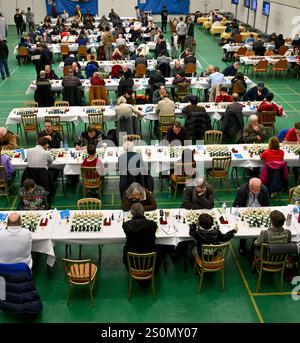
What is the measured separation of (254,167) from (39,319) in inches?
223

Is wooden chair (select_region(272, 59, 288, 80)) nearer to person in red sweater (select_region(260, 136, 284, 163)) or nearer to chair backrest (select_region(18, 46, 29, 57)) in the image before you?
person in red sweater (select_region(260, 136, 284, 163))

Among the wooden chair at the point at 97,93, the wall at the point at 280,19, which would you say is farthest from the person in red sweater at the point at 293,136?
the wall at the point at 280,19

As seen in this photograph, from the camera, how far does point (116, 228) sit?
685 centimetres

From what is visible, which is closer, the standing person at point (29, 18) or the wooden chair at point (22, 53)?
the wooden chair at point (22, 53)

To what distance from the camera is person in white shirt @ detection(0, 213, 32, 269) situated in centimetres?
602

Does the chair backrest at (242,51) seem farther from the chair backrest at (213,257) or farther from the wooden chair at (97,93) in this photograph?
the chair backrest at (213,257)

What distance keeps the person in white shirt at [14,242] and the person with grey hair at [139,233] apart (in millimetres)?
1434

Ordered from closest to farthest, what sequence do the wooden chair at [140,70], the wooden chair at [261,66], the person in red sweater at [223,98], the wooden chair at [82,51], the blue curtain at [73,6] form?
the person in red sweater at [223,98], the wooden chair at [140,70], the wooden chair at [261,66], the wooden chair at [82,51], the blue curtain at [73,6]

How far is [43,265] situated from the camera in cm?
724

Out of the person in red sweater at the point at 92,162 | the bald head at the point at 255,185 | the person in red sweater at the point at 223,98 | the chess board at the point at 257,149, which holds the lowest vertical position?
the chess board at the point at 257,149

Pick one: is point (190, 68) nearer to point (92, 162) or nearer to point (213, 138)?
point (213, 138)

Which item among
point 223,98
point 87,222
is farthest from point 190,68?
point 87,222

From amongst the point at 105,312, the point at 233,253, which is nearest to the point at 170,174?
the point at 233,253

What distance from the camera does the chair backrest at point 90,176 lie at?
8.75 meters
